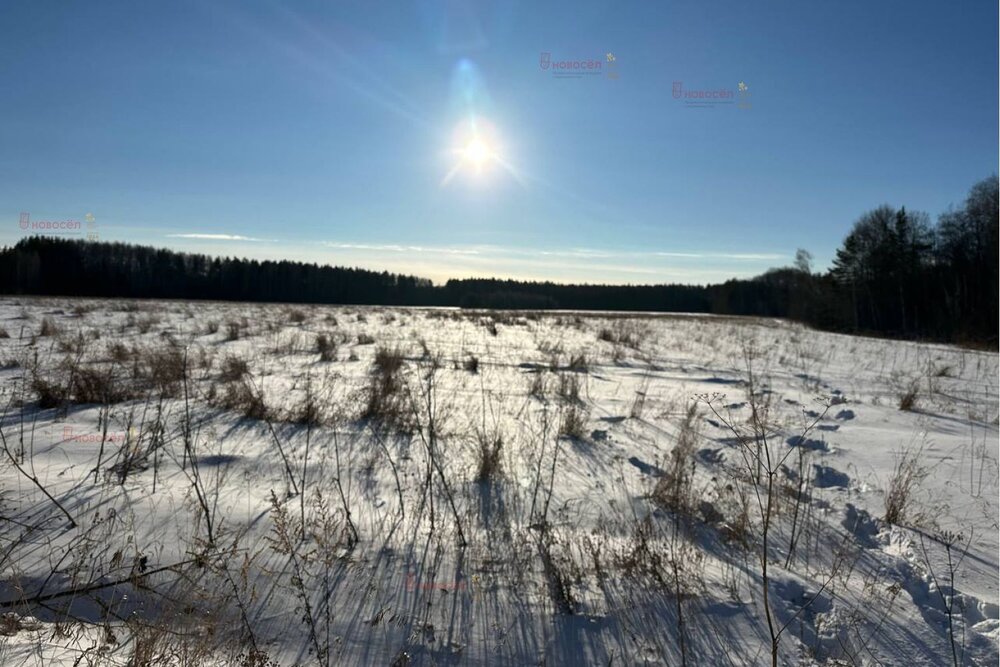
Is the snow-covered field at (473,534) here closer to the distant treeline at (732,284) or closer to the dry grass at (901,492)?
the dry grass at (901,492)

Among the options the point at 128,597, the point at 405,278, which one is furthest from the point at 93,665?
the point at 405,278

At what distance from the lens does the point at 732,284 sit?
70.6 meters

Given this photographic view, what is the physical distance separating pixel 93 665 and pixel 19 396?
417 centimetres

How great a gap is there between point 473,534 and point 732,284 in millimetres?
78000

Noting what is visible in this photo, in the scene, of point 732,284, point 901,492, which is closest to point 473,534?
point 901,492

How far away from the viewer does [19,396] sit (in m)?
4.06

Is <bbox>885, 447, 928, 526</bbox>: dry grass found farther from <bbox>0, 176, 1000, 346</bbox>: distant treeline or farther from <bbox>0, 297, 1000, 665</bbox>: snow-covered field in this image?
<bbox>0, 176, 1000, 346</bbox>: distant treeline

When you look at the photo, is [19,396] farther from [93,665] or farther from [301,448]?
[93,665]

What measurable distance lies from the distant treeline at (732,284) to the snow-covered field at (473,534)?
19.0 meters

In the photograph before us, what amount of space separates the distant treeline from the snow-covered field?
19.0 m

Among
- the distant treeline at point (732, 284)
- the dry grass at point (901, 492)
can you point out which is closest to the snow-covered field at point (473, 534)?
the dry grass at point (901, 492)

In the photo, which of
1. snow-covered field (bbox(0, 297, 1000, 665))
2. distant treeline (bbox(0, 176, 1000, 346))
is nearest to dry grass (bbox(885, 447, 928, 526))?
snow-covered field (bbox(0, 297, 1000, 665))

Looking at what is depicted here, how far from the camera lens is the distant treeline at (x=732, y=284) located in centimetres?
2786

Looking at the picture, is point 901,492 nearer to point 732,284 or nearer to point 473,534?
point 473,534
